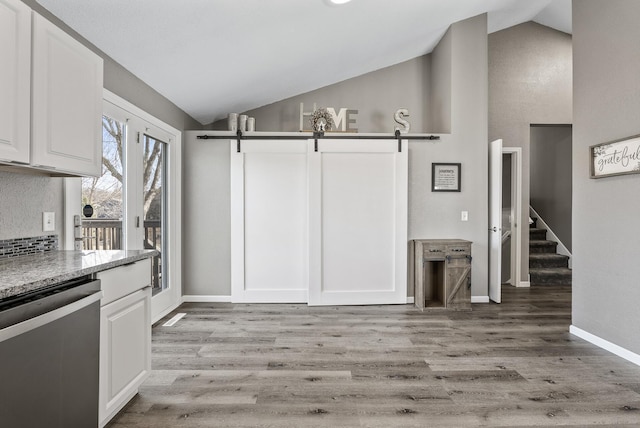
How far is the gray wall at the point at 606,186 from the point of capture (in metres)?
2.77

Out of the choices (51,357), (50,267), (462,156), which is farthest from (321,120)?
(51,357)

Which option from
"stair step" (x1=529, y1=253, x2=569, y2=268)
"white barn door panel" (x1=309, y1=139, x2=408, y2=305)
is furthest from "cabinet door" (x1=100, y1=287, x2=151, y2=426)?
"stair step" (x1=529, y1=253, x2=569, y2=268)

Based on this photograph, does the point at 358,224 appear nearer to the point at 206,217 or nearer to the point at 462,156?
the point at 462,156

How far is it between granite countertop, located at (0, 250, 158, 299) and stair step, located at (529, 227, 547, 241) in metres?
6.22

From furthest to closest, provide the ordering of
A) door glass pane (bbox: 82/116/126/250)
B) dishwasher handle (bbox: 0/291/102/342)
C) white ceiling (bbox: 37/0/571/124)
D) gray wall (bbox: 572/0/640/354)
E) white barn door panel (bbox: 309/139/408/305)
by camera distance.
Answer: white barn door panel (bbox: 309/139/408/305) < gray wall (bbox: 572/0/640/354) < door glass pane (bbox: 82/116/126/250) < white ceiling (bbox: 37/0/571/124) < dishwasher handle (bbox: 0/291/102/342)

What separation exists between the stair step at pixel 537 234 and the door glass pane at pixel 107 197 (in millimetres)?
6236

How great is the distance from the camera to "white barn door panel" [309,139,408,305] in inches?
169

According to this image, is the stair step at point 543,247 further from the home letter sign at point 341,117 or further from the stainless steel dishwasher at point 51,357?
the stainless steel dishwasher at point 51,357

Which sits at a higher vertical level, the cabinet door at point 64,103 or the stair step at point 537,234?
the cabinet door at point 64,103

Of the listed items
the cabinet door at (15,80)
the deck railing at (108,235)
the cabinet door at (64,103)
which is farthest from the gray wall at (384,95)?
the cabinet door at (15,80)

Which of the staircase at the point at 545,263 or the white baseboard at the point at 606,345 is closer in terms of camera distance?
the white baseboard at the point at 606,345

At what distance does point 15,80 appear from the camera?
1.58 metres

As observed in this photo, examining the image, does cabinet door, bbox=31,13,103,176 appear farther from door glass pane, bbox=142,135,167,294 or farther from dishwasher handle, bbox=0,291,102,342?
door glass pane, bbox=142,135,167,294

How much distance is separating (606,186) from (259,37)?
3.17m
